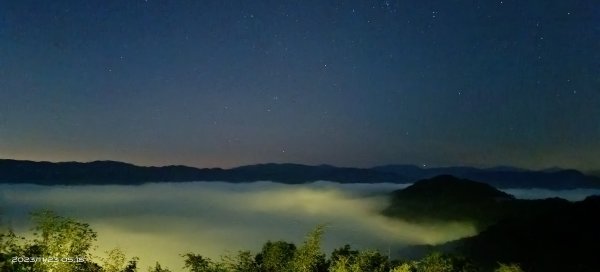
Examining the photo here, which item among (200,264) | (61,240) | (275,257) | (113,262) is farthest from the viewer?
(275,257)

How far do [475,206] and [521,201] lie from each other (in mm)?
23724

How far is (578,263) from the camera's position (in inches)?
3789

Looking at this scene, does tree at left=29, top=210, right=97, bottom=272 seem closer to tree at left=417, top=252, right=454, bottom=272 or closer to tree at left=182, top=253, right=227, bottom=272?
tree at left=182, top=253, right=227, bottom=272

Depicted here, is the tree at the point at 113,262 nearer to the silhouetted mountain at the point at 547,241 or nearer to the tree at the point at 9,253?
the tree at the point at 9,253

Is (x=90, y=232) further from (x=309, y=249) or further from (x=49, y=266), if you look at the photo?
(x=309, y=249)

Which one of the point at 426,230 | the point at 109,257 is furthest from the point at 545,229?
the point at 109,257

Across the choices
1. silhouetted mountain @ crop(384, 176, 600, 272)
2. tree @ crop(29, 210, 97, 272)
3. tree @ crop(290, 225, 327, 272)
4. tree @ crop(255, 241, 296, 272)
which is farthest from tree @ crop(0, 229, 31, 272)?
silhouetted mountain @ crop(384, 176, 600, 272)

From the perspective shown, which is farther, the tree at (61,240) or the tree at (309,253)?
the tree at (309,253)

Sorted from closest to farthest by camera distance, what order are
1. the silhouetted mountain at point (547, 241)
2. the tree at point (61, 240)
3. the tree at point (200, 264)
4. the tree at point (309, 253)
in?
the tree at point (61, 240) → the tree at point (200, 264) → the tree at point (309, 253) → the silhouetted mountain at point (547, 241)

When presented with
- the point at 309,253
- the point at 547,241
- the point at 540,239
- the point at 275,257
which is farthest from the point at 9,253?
the point at 540,239

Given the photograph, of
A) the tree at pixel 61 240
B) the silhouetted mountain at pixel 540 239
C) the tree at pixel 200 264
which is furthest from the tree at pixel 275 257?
the silhouetted mountain at pixel 540 239

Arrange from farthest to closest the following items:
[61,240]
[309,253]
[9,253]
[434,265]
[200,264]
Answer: [434,265]
[309,253]
[200,264]
[61,240]
[9,253]

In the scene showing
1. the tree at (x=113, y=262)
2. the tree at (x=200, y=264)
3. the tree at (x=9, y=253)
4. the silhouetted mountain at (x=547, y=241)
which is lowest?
the silhouetted mountain at (x=547, y=241)

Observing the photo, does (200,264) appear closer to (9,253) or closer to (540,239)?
(9,253)
